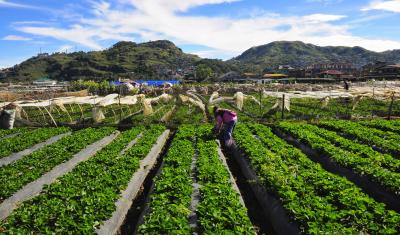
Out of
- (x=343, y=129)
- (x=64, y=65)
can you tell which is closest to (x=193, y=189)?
(x=343, y=129)

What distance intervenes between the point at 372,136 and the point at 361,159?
4.83 m

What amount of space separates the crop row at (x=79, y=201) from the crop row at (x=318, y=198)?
4.31m

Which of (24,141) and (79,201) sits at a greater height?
(79,201)

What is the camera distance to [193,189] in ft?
31.2

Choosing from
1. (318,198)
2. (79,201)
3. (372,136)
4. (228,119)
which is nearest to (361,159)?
(318,198)

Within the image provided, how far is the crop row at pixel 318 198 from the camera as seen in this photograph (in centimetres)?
681

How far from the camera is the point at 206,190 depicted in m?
8.73

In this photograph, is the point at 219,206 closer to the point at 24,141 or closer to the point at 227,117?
the point at 227,117

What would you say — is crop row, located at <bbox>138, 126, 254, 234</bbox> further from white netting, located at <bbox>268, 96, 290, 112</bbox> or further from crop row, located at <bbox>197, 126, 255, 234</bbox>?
white netting, located at <bbox>268, 96, 290, 112</bbox>

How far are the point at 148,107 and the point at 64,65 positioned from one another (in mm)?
166962

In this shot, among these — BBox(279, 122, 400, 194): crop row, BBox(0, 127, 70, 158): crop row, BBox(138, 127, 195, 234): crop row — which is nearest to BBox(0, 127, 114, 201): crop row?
BBox(0, 127, 70, 158): crop row

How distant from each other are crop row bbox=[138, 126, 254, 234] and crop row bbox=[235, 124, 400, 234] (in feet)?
3.95

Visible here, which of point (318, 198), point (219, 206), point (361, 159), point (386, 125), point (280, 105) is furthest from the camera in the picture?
point (280, 105)

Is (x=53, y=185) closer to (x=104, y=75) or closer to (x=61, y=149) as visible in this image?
(x=61, y=149)
